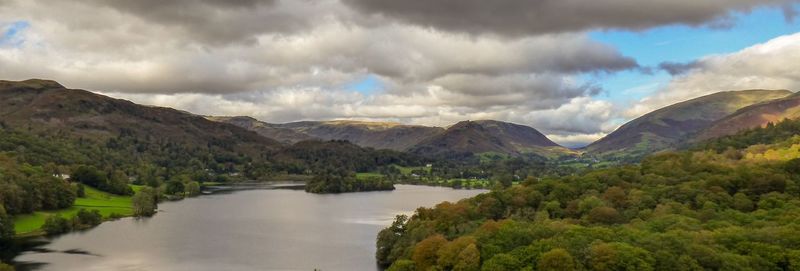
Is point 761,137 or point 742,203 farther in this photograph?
point 761,137

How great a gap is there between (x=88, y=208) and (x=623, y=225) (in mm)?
115790

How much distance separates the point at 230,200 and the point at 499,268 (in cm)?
14328

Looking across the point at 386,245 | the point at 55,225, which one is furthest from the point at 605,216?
the point at 55,225

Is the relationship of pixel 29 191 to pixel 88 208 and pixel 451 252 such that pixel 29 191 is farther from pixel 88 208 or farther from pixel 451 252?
pixel 451 252

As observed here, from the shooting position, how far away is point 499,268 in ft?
183

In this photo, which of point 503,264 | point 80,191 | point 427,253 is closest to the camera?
point 503,264

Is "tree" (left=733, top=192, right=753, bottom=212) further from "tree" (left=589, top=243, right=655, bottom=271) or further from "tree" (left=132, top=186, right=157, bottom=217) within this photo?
"tree" (left=132, top=186, right=157, bottom=217)

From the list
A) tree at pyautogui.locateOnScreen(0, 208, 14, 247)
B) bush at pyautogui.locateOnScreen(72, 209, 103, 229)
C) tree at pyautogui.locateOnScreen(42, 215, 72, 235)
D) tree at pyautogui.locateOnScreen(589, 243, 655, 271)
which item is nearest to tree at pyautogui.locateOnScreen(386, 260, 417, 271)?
tree at pyautogui.locateOnScreen(589, 243, 655, 271)

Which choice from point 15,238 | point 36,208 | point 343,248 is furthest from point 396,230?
point 36,208

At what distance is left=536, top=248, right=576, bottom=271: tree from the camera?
53.3 m

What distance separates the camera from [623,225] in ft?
238

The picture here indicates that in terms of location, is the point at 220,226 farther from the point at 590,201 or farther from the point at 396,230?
the point at 590,201

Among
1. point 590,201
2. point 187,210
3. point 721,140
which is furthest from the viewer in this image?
point 721,140

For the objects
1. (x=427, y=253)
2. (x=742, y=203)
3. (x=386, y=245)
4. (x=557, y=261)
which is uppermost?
(x=742, y=203)
